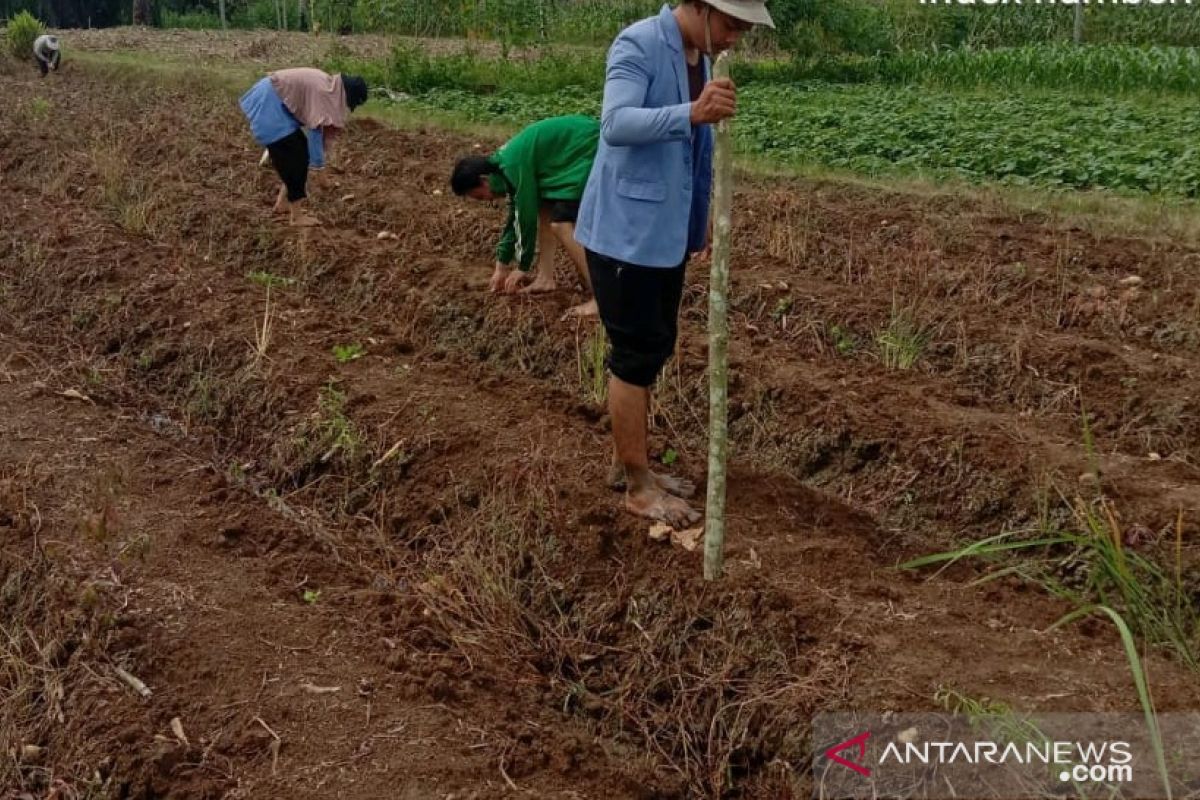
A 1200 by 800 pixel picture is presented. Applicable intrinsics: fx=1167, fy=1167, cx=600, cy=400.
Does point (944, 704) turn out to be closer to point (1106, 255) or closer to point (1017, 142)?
point (1106, 255)

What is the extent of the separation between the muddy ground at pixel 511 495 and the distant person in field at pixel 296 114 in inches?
18.4

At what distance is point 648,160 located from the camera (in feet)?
11.3

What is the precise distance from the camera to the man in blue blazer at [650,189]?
127 inches

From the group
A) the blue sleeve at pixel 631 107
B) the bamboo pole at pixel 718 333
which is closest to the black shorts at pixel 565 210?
the blue sleeve at pixel 631 107

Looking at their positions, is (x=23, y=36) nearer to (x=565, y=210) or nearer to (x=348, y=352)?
(x=348, y=352)

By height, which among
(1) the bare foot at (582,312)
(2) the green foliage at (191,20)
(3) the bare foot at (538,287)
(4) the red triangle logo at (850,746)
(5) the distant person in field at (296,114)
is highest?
(2) the green foliage at (191,20)

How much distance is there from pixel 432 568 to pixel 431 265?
9.59ft

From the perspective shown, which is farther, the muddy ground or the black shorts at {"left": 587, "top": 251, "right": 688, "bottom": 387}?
the black shorts at {"left": 587, "top": 251, "right": 688, "bottom": 387}

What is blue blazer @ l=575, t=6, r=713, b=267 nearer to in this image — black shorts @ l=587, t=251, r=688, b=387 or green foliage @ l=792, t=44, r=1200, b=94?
black shorts @ l=587, t=251, r=688, b=387

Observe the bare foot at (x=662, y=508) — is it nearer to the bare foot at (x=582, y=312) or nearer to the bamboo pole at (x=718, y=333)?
the bamboo pole at (x=718, y=333)

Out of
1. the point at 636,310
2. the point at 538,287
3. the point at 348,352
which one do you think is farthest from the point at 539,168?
the point at 636,310

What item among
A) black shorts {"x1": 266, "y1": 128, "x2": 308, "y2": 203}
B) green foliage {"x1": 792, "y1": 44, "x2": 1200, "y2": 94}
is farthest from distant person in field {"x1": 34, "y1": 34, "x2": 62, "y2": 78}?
black shorts {"x1": 266, "y1": 128, "x2": 308, "y2": 203}

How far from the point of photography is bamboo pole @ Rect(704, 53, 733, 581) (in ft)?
9.80

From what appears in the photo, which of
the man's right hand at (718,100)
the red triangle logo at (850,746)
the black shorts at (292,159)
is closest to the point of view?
the red triangle logo at (850,746)
